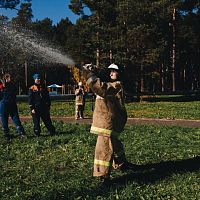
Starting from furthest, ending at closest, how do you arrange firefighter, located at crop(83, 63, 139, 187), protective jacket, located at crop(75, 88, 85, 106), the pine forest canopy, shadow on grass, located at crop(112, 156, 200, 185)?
1. the pine forest canopy
2. protective jacket, located at crop(75, 88, 85, 106)
3. shadow on grass, located at crop(112, 156, 200, 185)
4. firefighter, located at crop(83, 63, 139, 187)

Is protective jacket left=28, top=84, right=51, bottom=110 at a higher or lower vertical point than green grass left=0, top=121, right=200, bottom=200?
higher

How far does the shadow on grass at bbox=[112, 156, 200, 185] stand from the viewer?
748cm

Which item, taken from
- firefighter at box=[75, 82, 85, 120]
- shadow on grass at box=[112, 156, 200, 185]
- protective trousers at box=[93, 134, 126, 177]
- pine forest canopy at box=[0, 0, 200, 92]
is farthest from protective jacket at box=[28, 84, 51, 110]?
pine forest canopy at box=[0, 0, 200, 92]

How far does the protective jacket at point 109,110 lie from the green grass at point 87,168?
791mm

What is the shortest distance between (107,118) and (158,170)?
4.69ft

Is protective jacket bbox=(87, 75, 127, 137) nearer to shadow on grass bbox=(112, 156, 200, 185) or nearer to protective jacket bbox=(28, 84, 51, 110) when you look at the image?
shadow on grass bbox=(112, 156, 200, 185)

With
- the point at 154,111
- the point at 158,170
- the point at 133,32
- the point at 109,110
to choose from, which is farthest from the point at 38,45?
the point at 109,110

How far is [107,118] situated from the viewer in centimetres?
744

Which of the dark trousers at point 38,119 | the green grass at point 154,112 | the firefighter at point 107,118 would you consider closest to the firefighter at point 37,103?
the dark trousers at point 38,119

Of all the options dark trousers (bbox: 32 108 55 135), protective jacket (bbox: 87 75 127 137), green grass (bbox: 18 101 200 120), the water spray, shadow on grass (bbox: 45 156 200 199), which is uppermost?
the water spray

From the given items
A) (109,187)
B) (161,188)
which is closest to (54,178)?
(109,187)

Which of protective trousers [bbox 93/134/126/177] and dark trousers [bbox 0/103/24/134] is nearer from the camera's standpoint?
protective trousers [bbox 93/134/126/177]

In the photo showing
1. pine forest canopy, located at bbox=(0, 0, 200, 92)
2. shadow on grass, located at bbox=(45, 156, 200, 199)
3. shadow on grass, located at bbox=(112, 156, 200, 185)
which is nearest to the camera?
shadow on grass, located at bbox=(45, 156, 200, 199)

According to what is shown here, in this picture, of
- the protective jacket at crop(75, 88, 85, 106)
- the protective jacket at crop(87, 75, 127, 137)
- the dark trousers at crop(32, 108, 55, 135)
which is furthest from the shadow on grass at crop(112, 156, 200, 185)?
the protective jacket at crop(75, 88, 85, 106)
